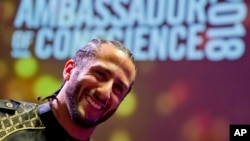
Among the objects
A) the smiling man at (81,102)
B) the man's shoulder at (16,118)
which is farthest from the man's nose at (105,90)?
the man's shoulder at (16,118)

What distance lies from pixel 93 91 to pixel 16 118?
17 cm

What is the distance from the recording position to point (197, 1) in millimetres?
1724

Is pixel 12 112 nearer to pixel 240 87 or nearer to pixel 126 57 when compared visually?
pixel 126 57

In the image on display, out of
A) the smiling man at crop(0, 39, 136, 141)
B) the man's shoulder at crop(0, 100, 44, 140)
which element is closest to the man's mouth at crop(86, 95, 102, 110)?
the smiling man at crop(0, 39, 136, 141)

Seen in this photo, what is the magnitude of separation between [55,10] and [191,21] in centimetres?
46

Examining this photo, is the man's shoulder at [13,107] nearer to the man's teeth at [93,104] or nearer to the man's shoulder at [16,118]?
the man's shoulder at [16,118]

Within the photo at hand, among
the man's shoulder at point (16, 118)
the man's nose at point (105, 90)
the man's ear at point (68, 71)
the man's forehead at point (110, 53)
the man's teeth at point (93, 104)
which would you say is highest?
the man's forehead at point (110, 53)

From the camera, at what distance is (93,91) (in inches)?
43.3

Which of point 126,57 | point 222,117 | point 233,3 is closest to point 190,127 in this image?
point 222,117

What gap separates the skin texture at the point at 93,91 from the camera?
1093mm

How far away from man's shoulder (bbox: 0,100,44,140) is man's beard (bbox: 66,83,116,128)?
0.27 ft

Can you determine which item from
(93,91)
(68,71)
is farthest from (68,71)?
(93,91)

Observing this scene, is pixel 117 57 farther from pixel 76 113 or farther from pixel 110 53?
pixel 76 113

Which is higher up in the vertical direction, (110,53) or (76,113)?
(110,53)
